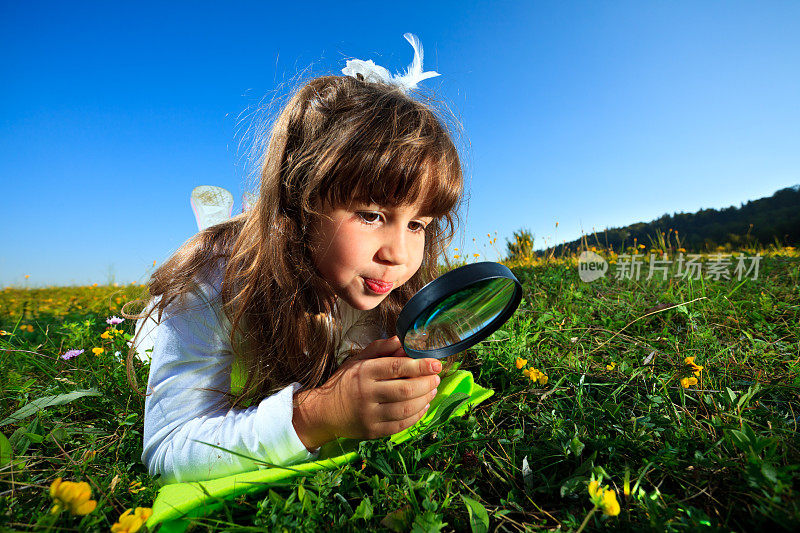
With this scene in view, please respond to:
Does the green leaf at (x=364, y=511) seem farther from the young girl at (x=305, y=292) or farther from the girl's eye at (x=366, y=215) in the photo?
the girl's eye at (x=366, y=215)

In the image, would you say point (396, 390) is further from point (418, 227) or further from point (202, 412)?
point (202, 412)

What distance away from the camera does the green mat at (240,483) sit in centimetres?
143

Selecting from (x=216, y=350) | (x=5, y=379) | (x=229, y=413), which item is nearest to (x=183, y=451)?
(x=229, y=413)

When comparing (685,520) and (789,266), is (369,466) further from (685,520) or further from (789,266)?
(789,266)

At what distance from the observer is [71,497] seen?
1.10m

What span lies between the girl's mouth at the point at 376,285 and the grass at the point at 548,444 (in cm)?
60

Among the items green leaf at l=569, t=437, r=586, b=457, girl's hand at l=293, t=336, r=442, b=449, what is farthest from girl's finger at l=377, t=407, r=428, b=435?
green leaf at l=569, t=437, r=586, b=457

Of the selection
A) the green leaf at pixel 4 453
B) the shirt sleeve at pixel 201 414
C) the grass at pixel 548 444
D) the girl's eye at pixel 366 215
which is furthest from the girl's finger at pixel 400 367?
the green leaf at pixel 4 453

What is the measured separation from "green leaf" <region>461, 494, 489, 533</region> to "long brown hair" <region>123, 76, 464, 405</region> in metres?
0.89

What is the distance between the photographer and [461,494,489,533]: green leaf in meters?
1.29

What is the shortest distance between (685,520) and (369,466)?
3.31ft

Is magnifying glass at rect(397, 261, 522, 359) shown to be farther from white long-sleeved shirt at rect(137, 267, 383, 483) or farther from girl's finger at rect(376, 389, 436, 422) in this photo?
white long-sleeved shirt at rect(137, 267, 383, 483)

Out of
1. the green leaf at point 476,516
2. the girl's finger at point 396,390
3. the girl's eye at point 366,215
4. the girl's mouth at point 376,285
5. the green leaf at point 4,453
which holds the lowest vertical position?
the green leaf at point 476,516

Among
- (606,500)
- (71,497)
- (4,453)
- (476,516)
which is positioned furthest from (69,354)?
(606,500)
